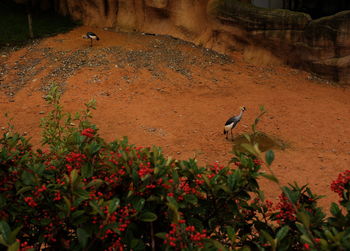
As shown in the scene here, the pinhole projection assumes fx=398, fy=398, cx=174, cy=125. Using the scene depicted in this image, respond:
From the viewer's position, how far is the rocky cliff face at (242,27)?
9727 mm

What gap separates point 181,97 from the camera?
8.88 metres

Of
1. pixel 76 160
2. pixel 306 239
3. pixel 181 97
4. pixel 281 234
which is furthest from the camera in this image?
pixel 181 97

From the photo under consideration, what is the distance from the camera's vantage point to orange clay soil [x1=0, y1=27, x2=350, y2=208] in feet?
22.4

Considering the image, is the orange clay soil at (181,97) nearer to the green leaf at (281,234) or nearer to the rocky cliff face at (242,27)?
the rocky cliff face at (242,27)

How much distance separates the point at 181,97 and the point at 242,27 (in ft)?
10.3

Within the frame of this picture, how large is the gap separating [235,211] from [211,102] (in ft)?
22.2

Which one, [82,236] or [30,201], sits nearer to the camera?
[82,236]

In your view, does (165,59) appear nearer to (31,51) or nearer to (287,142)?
(31,51)

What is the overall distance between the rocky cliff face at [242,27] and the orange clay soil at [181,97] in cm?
37

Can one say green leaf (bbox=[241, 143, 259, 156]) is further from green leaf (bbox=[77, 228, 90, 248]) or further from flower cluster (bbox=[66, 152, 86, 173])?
flower cluster (bbox=[66, 152, 86, 173])

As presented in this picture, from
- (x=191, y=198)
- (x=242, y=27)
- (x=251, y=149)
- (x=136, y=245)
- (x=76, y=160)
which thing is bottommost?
(x=242, y=27)

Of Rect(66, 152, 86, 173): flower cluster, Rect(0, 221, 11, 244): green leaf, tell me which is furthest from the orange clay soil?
Rect(0, 221, 11, 244): green leaf

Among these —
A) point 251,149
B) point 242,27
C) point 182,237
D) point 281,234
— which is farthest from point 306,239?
point 242,27

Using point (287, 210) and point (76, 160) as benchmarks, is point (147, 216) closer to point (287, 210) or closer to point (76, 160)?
point (76, 160)
